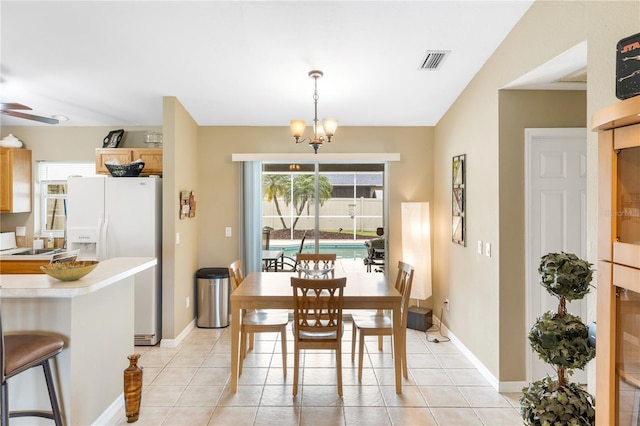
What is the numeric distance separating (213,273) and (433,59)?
3.45m

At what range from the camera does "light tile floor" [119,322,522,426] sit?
2.62 metres

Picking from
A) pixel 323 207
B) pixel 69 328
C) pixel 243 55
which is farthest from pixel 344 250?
pixel 69 328

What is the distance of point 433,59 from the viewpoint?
331 cm

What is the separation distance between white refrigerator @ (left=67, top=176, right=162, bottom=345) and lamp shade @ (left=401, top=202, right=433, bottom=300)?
295 centimetres

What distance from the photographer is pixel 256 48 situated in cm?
318

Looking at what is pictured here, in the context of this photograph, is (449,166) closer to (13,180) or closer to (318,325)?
(318,325)

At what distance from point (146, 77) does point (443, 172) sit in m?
3.43

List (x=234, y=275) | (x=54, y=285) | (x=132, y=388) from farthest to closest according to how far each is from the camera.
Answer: (x=234, y=275) → (x=132, y=388) → (x=54, y=285)

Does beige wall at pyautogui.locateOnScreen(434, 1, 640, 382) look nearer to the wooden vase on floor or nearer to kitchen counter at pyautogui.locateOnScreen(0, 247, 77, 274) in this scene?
the wooden vase on floor

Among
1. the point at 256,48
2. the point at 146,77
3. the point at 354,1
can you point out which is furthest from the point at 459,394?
the point at 146,77

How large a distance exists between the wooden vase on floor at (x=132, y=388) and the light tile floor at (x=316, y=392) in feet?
0.32

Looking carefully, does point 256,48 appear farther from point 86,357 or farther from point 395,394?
point 395,394

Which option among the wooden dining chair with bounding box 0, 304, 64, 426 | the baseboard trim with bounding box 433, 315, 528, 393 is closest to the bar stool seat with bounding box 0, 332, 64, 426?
the wooden dining chair with bounding box 0, 304, 64, 426

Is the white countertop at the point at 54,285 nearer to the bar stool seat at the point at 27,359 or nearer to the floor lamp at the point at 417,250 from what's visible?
the bar stool seat at the point at 27,359
